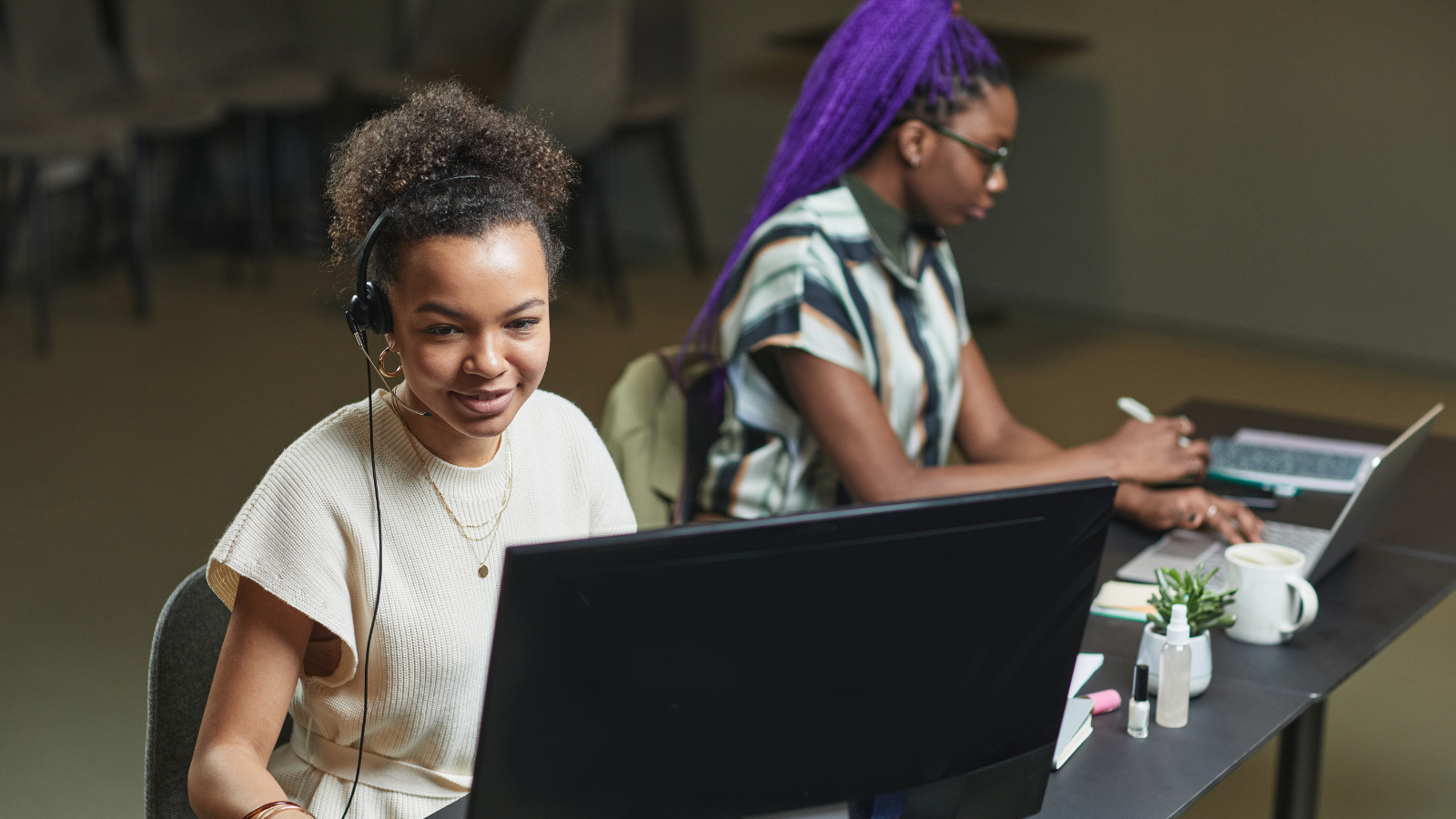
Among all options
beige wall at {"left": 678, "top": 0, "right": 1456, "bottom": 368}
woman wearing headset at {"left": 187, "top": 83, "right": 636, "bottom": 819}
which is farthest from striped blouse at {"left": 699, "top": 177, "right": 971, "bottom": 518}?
beige wall at {"left": 678, "top": 0, "right": 1456, "bottom": 368}

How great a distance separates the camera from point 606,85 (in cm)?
448

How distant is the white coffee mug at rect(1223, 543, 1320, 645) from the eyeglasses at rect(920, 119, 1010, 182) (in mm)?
595

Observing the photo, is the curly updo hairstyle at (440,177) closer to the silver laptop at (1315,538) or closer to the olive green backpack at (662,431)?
the olive green backpack at (662,431)

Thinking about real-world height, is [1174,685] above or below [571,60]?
below

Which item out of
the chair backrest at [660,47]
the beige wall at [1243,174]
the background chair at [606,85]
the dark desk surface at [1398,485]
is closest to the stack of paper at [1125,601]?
the dark desk surface at [1398,485]

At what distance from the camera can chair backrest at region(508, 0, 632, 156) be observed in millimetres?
4410

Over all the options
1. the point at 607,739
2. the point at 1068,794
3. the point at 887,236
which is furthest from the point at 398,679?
the point at 887,236

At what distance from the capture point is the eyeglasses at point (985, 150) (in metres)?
1.72

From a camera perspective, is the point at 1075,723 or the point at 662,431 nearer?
the point at 1075,723

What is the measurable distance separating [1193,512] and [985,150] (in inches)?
19.5

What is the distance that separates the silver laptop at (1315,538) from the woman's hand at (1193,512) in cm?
1

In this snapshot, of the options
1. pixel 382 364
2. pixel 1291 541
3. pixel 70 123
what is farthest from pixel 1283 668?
pixel 70 123

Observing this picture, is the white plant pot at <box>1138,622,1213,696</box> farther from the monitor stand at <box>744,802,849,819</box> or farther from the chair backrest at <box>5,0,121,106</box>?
the chair backrest at <box>5,0,121,106</box>

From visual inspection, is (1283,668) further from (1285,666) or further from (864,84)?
(864,84)
